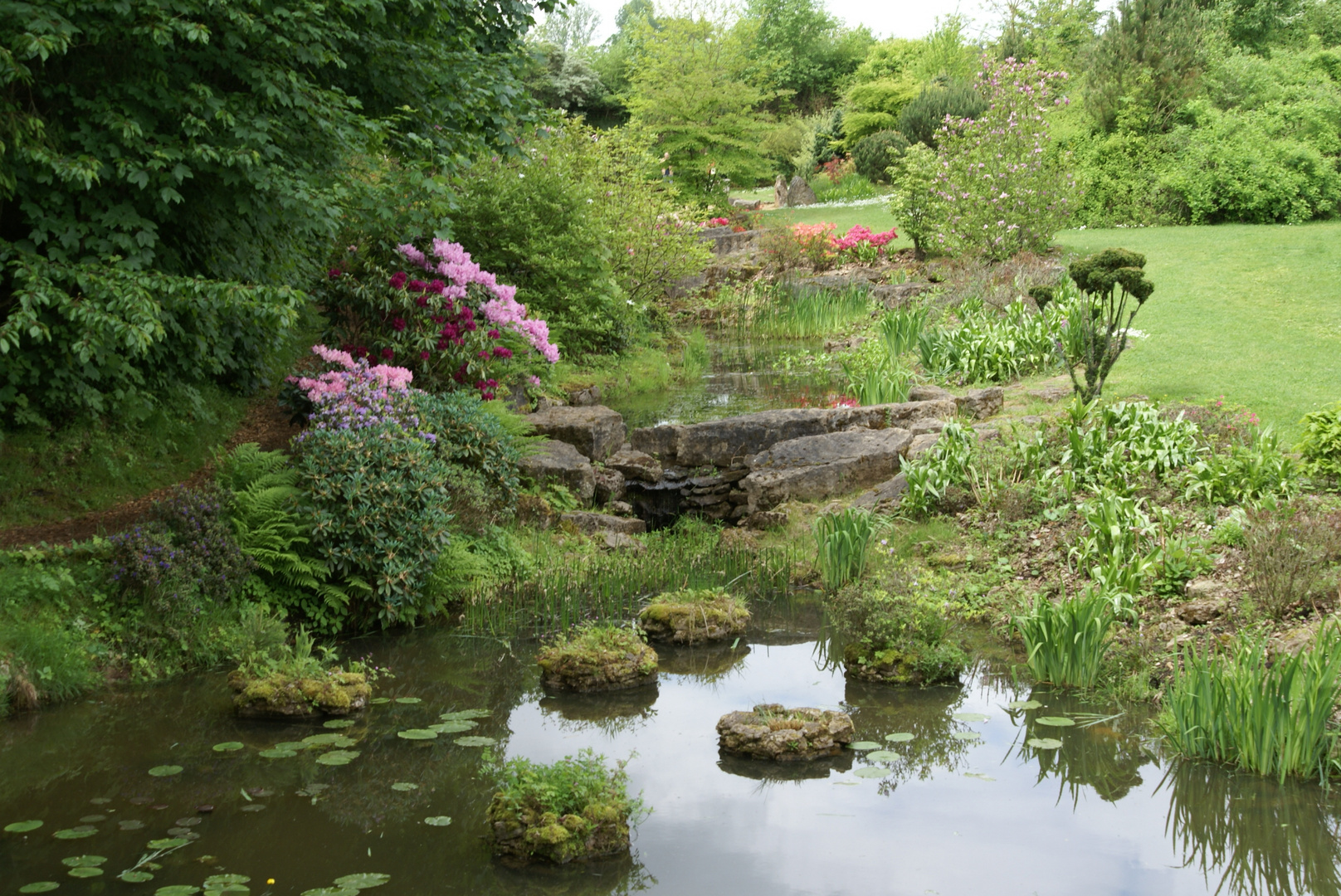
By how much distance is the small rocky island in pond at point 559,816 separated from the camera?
3.82 meters

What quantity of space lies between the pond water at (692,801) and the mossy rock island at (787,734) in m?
0.09

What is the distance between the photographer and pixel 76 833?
13.0 ft

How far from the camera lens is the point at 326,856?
152 inches

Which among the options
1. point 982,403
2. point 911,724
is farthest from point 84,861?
point 982,403

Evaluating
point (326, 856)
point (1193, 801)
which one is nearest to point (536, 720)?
point (326, 856)

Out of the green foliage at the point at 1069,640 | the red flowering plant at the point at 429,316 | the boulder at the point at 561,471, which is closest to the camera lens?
the green foliage at the point at 1069,640

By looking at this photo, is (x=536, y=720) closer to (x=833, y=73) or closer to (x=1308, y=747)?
(x=1308, y=747)

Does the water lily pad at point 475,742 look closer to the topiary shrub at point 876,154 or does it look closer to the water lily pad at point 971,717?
the water lily pad at point 971,717

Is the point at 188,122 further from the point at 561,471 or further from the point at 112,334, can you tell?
the point at 561,471

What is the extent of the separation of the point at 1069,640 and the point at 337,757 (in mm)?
3811

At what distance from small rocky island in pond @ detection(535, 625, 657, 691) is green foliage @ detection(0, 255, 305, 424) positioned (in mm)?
2657

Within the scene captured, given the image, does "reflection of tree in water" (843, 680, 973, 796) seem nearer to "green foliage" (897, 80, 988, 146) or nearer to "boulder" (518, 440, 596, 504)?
"boulder" (518, 440, 596, 504)

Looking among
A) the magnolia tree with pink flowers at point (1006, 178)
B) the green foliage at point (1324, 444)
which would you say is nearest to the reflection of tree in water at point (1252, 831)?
the green foliage at point (1324, 444)

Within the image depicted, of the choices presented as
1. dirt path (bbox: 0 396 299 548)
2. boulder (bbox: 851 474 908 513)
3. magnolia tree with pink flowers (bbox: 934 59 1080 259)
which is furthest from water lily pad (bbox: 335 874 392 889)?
magnolia tree with pink flowers (bbox: 934 59 1080 259)
